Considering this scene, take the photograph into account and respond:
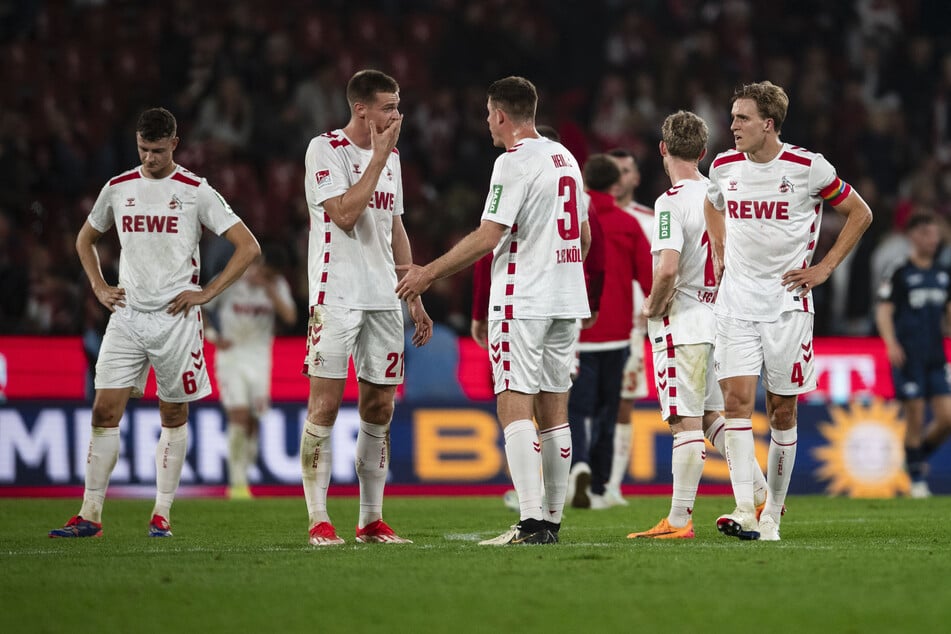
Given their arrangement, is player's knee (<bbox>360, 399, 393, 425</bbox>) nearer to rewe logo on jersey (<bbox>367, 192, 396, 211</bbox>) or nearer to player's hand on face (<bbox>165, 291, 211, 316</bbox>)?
rewe logo on jersey (<bbox>367, 192, 396, 211</bbox>)

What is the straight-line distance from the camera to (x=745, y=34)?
20516 millimetres

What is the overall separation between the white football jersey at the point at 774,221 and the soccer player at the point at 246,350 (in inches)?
273

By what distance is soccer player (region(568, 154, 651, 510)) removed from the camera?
11023mm

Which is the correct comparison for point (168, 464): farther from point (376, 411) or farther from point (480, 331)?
point (480, 331)

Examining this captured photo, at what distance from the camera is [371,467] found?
776 cm

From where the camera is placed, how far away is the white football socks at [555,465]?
7.41 metres

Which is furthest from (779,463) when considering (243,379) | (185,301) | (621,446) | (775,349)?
(243,379)

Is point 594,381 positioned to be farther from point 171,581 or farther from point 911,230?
point 171,581

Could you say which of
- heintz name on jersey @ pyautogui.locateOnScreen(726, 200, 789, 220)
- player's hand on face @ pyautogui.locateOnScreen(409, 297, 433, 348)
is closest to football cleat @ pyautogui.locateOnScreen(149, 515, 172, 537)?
player's hand on face @ pyautogui.locateOnScreen(409, 297, 433, 348)

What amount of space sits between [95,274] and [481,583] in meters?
3.90

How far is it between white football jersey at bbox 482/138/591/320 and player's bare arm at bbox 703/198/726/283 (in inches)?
34.3

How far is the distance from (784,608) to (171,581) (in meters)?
2.57

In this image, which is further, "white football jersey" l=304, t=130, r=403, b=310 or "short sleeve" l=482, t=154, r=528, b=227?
"white football jersey" l=304, t=130, r=403, b=310

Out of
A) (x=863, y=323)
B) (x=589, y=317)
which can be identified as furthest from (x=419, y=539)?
(x=863, y=323)
